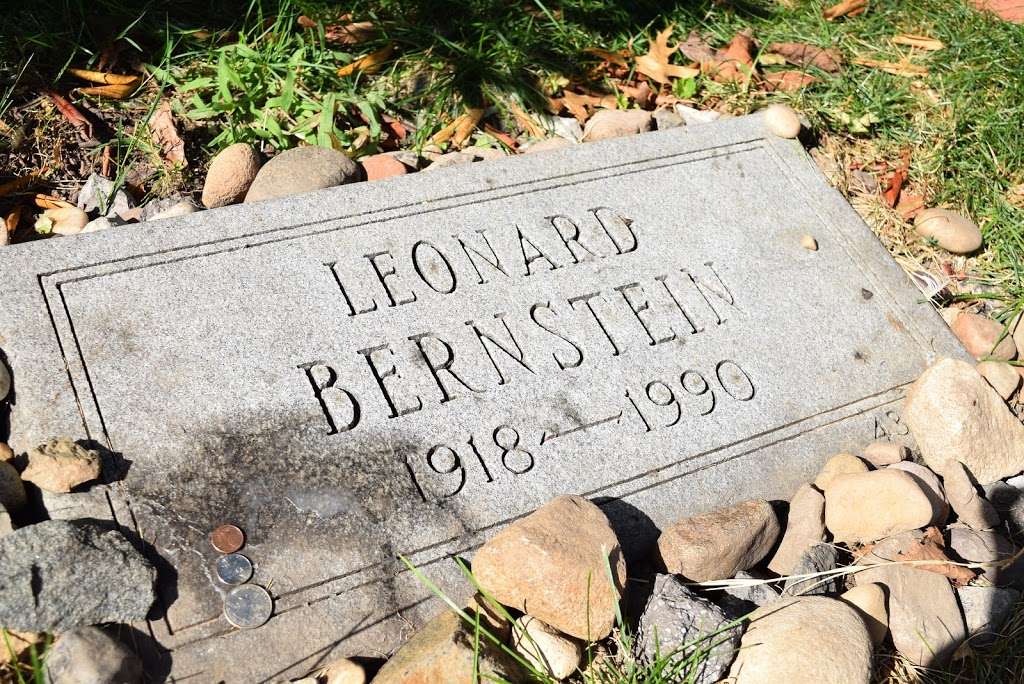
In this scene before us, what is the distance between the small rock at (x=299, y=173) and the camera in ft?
9.67

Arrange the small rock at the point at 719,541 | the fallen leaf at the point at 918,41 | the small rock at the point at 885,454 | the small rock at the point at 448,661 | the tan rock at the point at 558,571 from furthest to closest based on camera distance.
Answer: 1. the fallen leaf at the point at 918,41
2. the small rock at the point at 885,454
3. the small rock at the point at 719,541
4. the tan rock at the point at 558,571
5. the small rock at the point at 448,661

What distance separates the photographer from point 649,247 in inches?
118

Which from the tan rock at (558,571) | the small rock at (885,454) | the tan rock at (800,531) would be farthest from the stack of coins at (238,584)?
the small rock at (885,454)

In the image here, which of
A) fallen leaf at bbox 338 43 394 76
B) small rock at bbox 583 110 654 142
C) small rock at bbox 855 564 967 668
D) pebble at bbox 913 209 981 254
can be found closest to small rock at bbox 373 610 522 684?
small rock at bbox 855 564 967 668

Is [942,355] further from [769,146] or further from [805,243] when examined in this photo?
[769,146]

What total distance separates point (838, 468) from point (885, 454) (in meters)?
0.18

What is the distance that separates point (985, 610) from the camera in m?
2.38

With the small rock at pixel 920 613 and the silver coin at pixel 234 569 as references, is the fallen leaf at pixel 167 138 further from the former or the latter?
the small rock at pixel 920 613

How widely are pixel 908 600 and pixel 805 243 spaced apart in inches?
50.6

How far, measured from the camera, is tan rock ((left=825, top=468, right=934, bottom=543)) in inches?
94.6

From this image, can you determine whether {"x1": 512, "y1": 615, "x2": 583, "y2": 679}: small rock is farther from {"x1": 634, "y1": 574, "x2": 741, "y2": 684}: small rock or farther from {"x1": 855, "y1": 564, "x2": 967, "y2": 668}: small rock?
{"x1": 855, "y1": 564, "x2": 967, "y2": 668}: small rock

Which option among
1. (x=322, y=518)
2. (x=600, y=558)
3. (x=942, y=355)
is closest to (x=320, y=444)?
(x=322, y=518)

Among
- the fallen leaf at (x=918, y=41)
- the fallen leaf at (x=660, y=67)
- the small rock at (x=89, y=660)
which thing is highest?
the fallen leaf at (x=918, y=41)

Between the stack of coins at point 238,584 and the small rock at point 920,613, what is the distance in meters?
1.46
